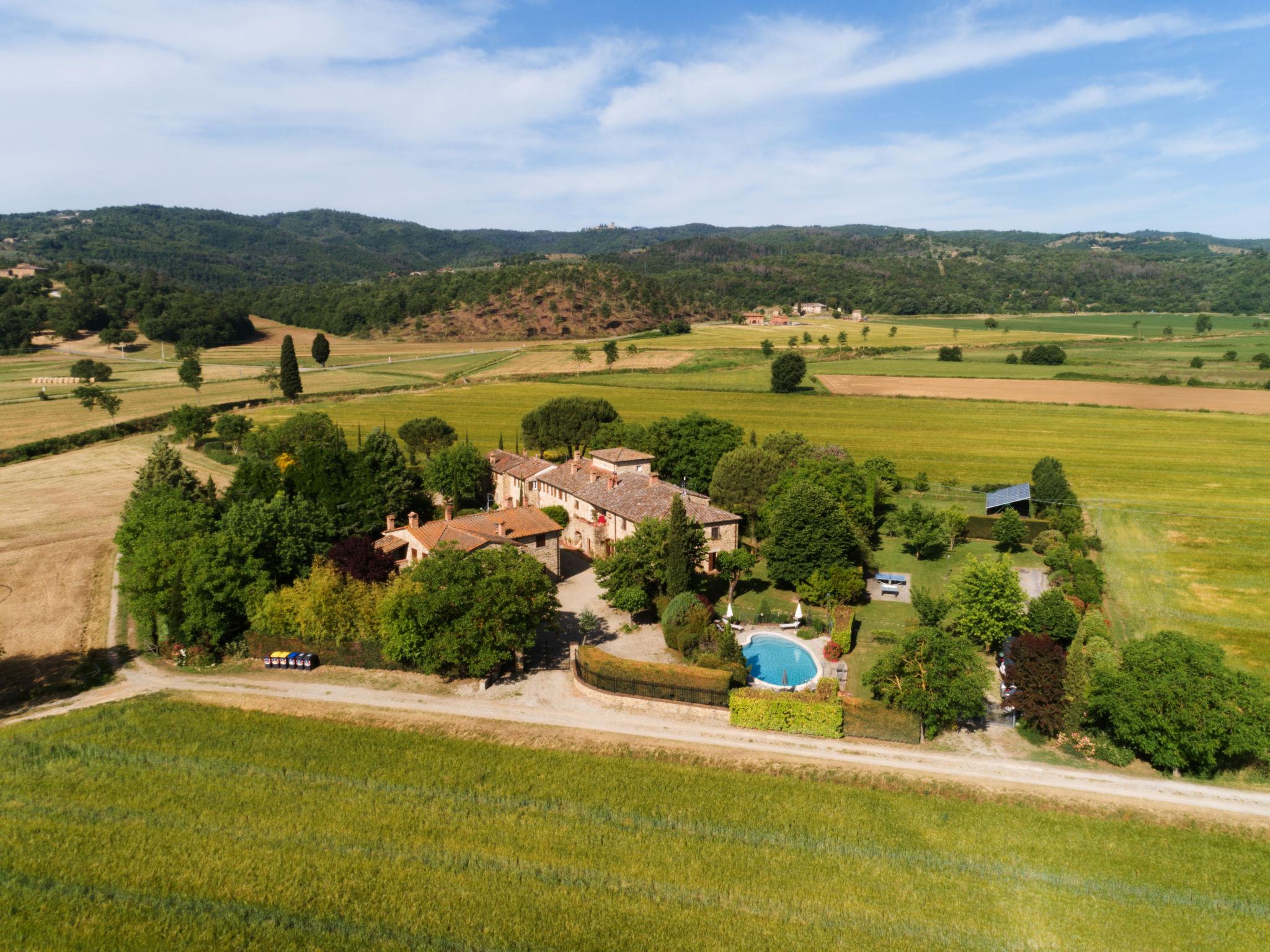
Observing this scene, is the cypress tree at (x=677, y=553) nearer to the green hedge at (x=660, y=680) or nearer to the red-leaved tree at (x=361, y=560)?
the green hedge at (x=660, y=680)

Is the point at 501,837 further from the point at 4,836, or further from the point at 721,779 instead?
the point at 4,836

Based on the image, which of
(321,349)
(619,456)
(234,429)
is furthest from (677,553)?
(321,349)

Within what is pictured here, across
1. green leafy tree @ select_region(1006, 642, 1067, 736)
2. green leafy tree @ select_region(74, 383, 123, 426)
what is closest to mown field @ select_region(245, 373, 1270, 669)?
green leafy tree @ select_region(1006, 642, 1067, 736)

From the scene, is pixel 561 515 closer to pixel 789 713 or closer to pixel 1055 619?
pixel 789 713

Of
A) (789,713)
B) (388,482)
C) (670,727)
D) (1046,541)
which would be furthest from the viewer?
(388,482)

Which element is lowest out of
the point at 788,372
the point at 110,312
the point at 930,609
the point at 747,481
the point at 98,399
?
the point at 930,609

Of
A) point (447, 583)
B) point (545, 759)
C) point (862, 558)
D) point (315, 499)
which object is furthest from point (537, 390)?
point (545, 759)

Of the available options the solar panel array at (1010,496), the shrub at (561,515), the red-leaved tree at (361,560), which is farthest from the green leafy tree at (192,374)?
the solar panel array at (1010,496)
